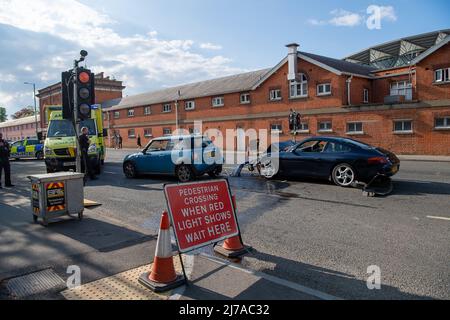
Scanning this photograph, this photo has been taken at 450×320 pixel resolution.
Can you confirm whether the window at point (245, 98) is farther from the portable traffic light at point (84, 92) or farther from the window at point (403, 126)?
the portable traffic light at point (84, 92)

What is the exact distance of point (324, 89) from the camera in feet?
87.7

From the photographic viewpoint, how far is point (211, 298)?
3420 millimetres

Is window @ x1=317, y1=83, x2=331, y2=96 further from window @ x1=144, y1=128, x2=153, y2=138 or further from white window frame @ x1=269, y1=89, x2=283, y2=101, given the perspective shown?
window @ x1=144, y1=128, x2=153, y2=138

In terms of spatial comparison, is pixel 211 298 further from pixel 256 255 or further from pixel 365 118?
pixel 365 118

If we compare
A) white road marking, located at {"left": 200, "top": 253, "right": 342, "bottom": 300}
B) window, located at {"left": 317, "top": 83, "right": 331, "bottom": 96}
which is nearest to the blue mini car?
white road marking, located at {"left": 200, "top": 253, "right": 342, "bottom": 300}

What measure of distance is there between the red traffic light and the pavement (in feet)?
9.81

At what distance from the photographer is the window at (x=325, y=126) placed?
2633cm

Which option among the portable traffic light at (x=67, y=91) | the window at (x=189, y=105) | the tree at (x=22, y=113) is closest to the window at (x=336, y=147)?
the portable traffic light at (x=67, y=91)

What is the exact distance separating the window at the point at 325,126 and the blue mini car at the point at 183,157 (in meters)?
16.9

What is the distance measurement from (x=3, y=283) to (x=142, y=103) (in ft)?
134

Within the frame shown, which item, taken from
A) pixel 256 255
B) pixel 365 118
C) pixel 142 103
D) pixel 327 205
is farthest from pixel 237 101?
pixel 256 255

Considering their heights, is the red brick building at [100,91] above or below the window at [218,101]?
above

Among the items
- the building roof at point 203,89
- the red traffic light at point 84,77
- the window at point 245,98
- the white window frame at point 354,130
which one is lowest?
the white window frame at point 354,130

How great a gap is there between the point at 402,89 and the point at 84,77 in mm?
26317
